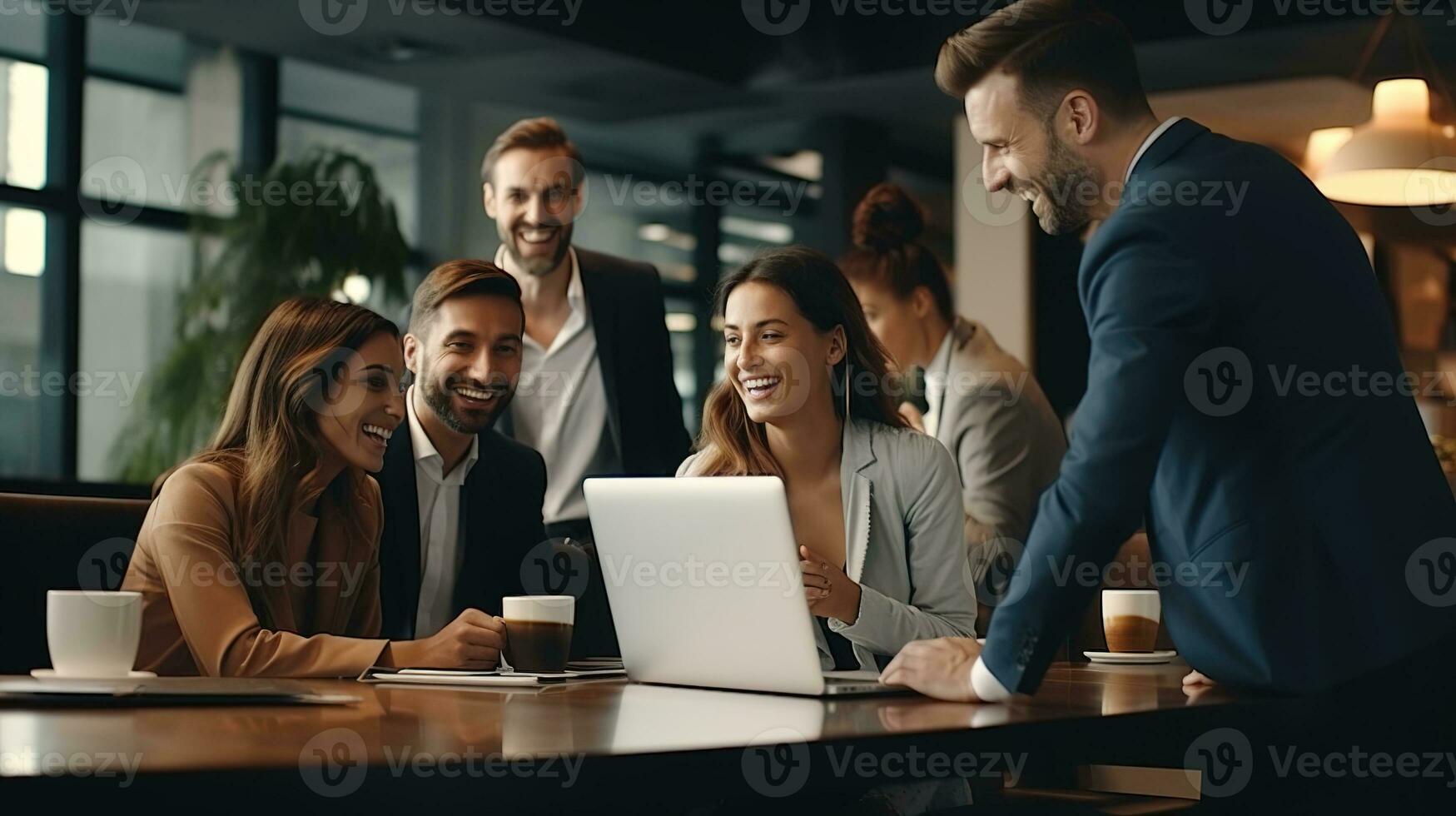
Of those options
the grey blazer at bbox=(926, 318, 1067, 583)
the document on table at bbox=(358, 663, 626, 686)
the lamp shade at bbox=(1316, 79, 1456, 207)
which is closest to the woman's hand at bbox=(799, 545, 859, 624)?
the document on table at bbox=(358, 663, 626, 686)

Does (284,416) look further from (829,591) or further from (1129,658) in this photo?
(1129,658)

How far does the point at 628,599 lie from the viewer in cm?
205

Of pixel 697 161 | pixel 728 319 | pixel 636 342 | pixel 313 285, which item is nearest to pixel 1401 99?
pixel 636 342

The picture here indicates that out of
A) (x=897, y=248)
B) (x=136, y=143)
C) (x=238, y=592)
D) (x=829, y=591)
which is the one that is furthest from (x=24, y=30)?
(x=829, y=591)

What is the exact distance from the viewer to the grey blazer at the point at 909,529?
105 inches

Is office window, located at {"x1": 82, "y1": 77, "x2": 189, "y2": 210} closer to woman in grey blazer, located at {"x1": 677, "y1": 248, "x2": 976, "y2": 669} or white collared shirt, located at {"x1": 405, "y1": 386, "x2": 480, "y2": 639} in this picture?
white collared shirt, located at {"x1": 405, "y1": 386, "x2": 480, "y2": 639}

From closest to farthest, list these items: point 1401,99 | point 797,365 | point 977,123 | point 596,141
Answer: point 977,123
point 797,365
point 1401,99
point 596,141

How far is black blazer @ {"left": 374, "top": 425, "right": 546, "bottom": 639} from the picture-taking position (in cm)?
272

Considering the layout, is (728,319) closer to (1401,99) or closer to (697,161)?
(1401,99)

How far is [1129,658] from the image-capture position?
236 cm

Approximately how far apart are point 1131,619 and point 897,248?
1869 mm

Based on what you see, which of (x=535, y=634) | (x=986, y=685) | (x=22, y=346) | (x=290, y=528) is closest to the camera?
(x=986, y=685)

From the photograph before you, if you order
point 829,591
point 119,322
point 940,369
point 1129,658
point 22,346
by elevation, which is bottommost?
point 1129,658

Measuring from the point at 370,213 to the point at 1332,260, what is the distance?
17.3ft
